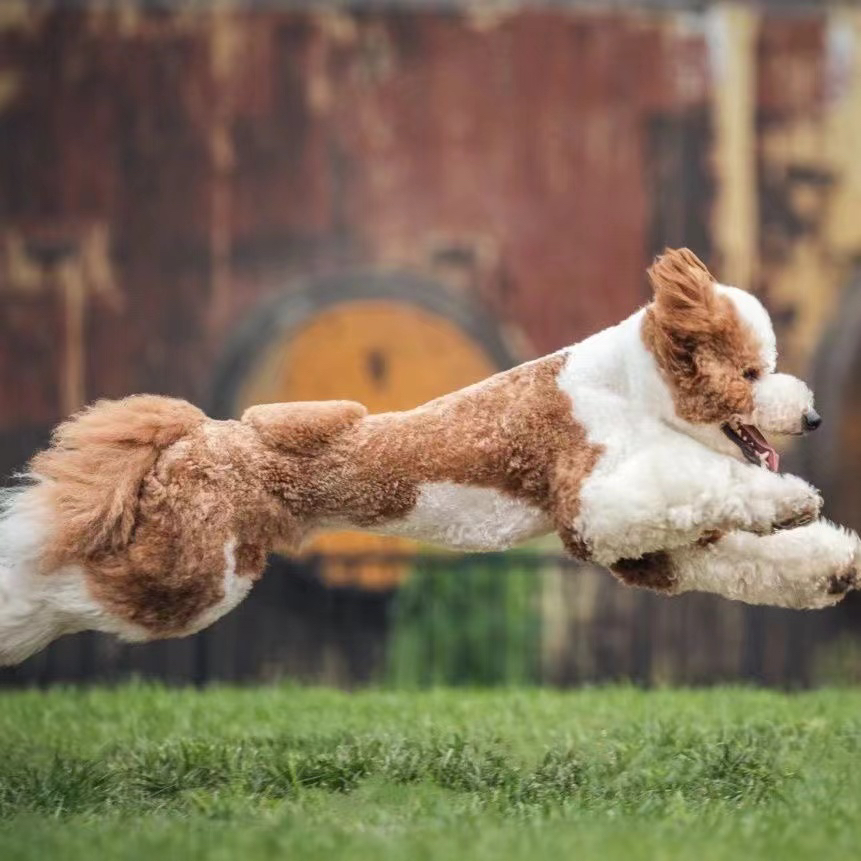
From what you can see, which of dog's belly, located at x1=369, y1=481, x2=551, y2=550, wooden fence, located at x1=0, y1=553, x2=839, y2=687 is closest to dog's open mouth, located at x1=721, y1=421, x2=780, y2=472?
dog's belly, located at x1=369, y1=481, x2=551, y2=550

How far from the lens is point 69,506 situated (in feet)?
18.1

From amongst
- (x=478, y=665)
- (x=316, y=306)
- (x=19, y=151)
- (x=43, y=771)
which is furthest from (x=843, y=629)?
(x=43, y=771)

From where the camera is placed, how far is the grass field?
4.84m

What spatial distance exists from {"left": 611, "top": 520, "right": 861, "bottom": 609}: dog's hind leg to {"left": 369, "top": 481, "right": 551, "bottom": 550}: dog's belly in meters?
0.34

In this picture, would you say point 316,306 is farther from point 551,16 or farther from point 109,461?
point 109,461

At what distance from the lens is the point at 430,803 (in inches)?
226

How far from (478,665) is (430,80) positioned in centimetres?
537

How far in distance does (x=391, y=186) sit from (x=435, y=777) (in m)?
9.36

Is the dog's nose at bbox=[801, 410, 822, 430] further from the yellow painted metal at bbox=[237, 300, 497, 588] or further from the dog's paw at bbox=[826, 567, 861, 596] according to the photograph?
the yellow painted metal at bbox=[237, 300, 497, 588]

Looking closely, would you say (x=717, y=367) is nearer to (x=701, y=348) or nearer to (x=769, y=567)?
(x=701, y=348)

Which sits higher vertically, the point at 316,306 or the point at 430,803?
the point at 316,306

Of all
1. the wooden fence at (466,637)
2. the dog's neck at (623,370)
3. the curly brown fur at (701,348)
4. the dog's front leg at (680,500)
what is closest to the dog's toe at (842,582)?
the dog's front leg at (680,500)

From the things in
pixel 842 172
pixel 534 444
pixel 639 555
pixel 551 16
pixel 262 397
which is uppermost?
pixel 551 16

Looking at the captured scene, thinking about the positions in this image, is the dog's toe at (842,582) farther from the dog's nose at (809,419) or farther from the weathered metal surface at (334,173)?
the weathered metal surface at (334,173)
